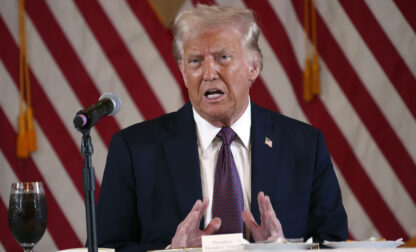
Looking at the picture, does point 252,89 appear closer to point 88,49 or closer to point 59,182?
point 88,49

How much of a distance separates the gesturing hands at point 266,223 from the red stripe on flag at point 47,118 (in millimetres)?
2040

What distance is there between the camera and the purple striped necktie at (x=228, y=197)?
258cm

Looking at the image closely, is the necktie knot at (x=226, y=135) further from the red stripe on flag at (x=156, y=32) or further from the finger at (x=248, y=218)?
the red stripe on flag at (x=156, y=32)

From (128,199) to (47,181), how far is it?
152 centimetres

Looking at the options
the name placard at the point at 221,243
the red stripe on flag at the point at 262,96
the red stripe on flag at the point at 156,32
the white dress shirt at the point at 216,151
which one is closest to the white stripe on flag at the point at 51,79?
the red stripe on flag at the point at 156,32

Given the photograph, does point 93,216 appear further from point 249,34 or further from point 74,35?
point 74,35

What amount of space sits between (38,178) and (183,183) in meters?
1.66

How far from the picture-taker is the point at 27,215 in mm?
1967

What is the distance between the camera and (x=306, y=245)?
1778 millimetres

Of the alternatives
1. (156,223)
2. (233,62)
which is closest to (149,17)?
(233,62)

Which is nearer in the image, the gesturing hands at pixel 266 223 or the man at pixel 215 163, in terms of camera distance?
the gesturing hands at pixel 266 223

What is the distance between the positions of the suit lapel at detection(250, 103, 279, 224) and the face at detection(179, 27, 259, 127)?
127mm

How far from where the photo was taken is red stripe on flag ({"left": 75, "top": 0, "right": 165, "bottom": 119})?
4074mm

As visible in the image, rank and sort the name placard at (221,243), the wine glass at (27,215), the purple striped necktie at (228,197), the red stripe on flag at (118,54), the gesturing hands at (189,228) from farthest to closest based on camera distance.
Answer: the red stripe on flag at (118,54)
the purple striped necktie at (228,197)
the gesturing hands at (189,228)
the wine glass at (27,215)
the name placard at (221,243)
